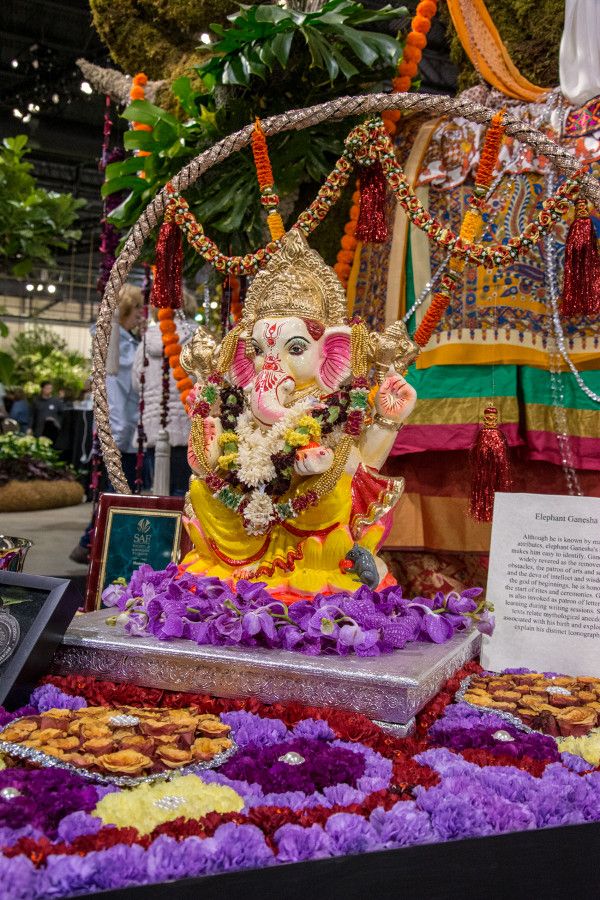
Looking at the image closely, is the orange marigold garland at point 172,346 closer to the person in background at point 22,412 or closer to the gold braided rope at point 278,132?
the gold braided rope at point 278,132

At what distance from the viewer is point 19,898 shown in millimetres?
1009

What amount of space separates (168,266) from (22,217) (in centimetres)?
195

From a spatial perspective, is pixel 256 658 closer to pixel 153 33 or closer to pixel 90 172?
pixel 153 33

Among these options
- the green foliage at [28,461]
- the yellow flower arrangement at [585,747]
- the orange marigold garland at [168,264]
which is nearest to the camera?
the yellow flower arrangement at [585,747]

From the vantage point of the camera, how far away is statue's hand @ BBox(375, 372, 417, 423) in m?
2.26

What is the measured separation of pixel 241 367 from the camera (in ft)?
8.02

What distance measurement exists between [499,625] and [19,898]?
1.40 metres

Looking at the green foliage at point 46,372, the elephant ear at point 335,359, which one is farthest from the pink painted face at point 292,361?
the green foliage at point 46,372

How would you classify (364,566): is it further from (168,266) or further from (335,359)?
(168,266)

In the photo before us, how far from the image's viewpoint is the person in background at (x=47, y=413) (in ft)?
32.4

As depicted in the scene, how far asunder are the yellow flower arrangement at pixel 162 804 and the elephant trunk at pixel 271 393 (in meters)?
1.10

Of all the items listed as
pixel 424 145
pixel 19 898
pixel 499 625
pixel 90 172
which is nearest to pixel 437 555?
pixel 499 625

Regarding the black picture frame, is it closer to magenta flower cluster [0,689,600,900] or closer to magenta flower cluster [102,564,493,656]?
magenta flower cluster [102,564,493,656]

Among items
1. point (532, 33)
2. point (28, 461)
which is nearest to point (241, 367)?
point (532, 33)
